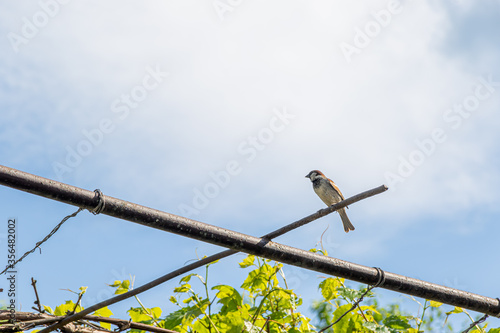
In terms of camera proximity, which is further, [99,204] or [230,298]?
[230,298]

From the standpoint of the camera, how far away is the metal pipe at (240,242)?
2.39 meters

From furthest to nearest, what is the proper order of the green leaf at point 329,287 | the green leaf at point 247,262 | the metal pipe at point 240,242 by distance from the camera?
the green leaf at point 329,287
the green leaf at point 247,262
the metal pipe at point 240,242

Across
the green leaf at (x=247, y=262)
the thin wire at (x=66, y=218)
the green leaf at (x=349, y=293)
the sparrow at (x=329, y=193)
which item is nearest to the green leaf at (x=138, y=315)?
the green leaf at (x=247, y=262)

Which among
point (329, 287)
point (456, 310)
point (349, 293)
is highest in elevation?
point (329, 287)

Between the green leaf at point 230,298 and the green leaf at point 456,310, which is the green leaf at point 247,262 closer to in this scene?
the green leaf at point 230,298

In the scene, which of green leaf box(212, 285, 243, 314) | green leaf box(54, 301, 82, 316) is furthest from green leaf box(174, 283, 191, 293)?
green leaf box(54, 301, 82, 316)

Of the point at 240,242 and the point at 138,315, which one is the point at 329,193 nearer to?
the point at 138,315

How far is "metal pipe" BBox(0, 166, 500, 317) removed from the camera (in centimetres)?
239

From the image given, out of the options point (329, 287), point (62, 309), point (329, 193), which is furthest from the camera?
point (329, 193)

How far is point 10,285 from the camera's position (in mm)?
3322

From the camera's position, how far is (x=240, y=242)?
2.81 meters

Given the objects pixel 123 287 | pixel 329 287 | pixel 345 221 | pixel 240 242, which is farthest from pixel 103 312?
pixel 345 221

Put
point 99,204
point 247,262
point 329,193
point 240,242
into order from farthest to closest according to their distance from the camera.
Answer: point 329,193 → point 247,262 → point 240,242 → point 99,204

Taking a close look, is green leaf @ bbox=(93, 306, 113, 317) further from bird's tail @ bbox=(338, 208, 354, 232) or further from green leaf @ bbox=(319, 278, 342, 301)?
bird's tail @ bbox=(338, 208, 354, 232)
